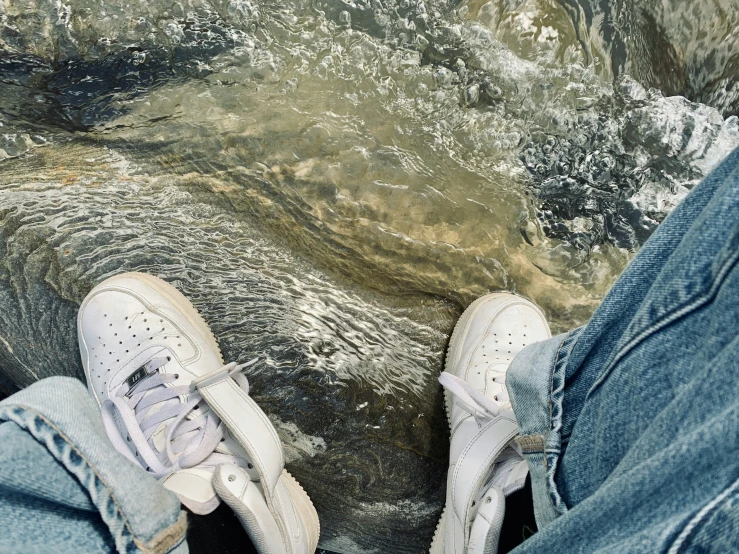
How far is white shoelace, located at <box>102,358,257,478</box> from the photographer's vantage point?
1275mm

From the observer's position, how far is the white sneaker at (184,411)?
120 cm

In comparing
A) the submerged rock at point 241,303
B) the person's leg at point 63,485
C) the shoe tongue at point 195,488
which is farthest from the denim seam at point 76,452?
the submerged rock at point 241,303

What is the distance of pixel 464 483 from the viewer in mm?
1235

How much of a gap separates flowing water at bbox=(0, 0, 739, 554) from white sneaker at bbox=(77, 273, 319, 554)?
0.09 m

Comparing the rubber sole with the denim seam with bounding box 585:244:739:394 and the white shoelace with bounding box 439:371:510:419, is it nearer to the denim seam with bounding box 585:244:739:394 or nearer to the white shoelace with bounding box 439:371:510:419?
the white shoelace with bounding box 439:371:510:419

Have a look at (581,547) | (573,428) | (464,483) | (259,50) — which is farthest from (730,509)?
(259,50)

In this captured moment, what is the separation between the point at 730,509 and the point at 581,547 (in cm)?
17

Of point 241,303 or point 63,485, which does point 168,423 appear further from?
point 63,485

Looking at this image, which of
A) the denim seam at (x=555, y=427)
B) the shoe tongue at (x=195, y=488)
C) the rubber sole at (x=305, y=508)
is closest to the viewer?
the denim seam at (x=555, y=427)

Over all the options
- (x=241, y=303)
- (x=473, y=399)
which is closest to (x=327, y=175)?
(x=241, y=303)

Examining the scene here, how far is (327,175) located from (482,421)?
77 centimetres

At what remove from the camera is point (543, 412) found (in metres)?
0.90

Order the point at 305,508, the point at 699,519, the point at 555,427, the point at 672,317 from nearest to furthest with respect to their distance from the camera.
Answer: the point at 699,519 < the point at 672,317 < the point at 555,427 < the point at 305,508

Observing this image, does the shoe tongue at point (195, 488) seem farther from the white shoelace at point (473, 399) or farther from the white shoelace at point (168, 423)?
the white shoelace at point (473, 399)
